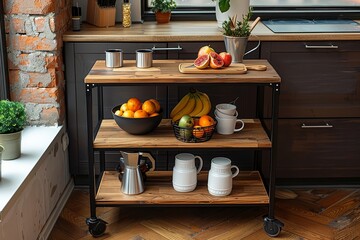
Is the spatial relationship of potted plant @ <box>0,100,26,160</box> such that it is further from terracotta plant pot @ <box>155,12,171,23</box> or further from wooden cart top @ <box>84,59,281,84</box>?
terracotta plant pot @ <box>155,12,171,23</box>

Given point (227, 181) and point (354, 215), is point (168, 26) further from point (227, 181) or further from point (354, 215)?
point (354, 215)

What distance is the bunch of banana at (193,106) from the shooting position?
2.92 metres

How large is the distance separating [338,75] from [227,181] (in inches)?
34.7

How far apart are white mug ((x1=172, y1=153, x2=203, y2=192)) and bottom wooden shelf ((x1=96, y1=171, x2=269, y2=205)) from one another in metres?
0.03

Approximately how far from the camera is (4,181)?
7.94 ft

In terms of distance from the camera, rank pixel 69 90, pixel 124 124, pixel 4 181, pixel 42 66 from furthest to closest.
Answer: pixel 69 90 → pixel 42 66 → pixel 124 124 → pixel 4 181

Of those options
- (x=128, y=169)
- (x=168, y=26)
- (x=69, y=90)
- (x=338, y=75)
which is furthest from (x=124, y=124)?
(x=338, y=75)

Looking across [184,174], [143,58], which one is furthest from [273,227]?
[143,58]

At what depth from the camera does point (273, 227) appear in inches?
112

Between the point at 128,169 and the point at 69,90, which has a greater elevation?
the point at 69,90

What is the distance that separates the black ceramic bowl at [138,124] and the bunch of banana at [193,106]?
0.14m

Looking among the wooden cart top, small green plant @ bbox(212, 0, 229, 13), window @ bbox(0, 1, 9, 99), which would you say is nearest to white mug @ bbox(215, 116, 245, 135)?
the wooden cart top

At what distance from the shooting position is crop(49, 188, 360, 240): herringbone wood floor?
9.45ft

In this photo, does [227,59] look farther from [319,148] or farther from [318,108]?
[319,148]
